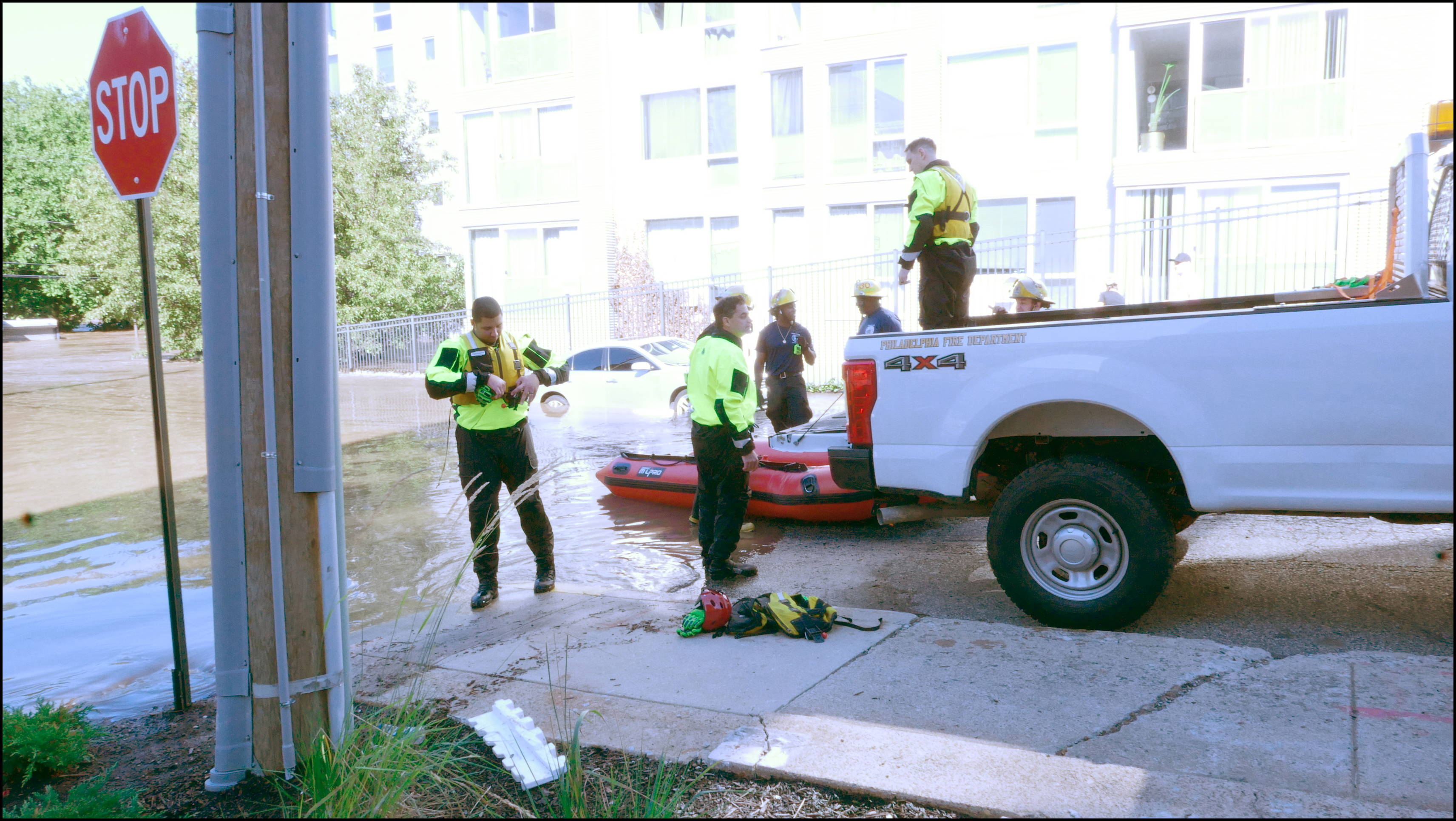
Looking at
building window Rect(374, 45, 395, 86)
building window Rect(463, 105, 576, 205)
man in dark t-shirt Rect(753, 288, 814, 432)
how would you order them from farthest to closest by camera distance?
building window Rect(374, 45, 395, 86) < building window Rect(463, 105, 576, 205) < man in dark t-shirt Rect(753, 288, 814, 432)

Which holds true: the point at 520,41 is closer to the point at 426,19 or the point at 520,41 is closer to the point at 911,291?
the point at 426,19

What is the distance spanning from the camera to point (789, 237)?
22891 mm

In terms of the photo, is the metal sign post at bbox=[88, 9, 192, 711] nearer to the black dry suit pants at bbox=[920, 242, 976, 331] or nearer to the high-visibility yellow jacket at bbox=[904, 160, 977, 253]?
the high-visibility yellow jacket at bbox=[904, 160, 977, 253]

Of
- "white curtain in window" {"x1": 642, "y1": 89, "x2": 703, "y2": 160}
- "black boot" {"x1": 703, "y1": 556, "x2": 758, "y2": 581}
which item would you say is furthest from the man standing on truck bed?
"white curtain in window" {"x1": 642, "y1": 89, "x2": 703, "y2": 160}

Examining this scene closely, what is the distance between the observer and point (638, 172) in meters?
24.7

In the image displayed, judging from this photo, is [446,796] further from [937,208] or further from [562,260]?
[562,260]

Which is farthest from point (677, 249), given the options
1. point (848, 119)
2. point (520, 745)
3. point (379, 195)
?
point (520, 745)

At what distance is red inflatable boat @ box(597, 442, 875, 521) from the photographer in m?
7.66

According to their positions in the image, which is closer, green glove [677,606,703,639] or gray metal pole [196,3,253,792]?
gray metal pole [196,3,253,792]

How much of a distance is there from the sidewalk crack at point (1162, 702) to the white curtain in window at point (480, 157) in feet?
82.6

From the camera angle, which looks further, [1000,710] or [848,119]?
[848,119]

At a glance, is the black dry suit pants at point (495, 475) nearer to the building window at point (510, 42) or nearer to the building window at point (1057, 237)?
the building window at point (1057, 237)

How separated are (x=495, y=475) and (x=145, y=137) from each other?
8.72ft

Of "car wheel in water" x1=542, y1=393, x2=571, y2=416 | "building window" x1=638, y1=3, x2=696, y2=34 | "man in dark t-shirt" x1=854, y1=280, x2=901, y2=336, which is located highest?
"building window" x1=638, y1=3, x2=696, y2=34
